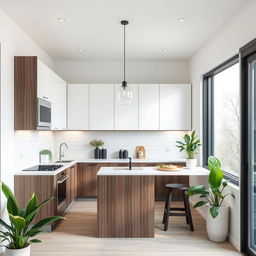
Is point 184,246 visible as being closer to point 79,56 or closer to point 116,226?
point 116,226

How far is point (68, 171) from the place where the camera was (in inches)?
186

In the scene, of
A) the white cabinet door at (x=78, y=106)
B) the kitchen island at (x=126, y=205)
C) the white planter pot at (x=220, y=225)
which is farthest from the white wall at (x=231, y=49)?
the white cabinet door at (x=78, y=106)

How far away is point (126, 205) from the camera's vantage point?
145 inches

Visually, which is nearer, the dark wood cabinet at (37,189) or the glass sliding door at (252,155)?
the glass sliding door at (252,155)

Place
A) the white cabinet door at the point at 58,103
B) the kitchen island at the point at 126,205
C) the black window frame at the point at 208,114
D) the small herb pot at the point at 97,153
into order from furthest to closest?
the small herb pot at the point at 97,153
the black window frame at the point at 208,114
the white cabinet door at the point at 58,103
the kitchen island at the point at 126,205

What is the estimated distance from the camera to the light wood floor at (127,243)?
3244 millimetres

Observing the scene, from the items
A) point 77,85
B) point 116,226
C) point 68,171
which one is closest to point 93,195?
point 68,171

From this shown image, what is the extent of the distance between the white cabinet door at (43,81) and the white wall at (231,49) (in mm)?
2584

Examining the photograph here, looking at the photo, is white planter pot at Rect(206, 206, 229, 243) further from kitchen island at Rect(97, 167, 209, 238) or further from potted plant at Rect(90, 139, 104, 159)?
potted plant at Rect(90, 139, 104, 159)

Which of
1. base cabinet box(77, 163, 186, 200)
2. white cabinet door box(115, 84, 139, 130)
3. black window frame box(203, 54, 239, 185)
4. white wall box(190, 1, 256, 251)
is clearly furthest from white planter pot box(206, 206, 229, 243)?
white cabinet door box(115, 84, 139, 130)

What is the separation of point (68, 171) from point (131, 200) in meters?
1.52

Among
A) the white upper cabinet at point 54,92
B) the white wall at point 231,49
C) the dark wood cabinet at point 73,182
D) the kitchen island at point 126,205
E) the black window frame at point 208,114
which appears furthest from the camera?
the dark wood cabinet at point 73,182

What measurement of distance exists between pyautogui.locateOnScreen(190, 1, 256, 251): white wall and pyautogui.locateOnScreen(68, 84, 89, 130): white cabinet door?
87.4 inches

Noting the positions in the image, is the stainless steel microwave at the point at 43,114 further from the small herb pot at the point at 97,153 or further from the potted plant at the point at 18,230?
the small herb pot at the point at 97,153
